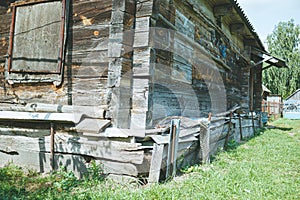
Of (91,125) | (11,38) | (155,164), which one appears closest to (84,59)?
(91,125)

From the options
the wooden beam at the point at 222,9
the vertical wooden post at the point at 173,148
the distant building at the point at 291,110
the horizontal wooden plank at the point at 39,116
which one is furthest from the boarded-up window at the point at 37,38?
the distant building at the point at 291,110

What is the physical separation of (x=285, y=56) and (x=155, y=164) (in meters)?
28.2

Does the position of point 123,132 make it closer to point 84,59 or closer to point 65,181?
point 65,181

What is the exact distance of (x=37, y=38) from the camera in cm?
405

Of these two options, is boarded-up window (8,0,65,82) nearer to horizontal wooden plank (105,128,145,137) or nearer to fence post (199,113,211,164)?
horizontal wooden plank (105,128,145,137)

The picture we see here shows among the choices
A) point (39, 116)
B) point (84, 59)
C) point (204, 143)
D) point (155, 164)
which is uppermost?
point (84, 59)

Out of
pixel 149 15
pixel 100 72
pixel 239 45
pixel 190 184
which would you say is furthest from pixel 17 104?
pixel 239 45

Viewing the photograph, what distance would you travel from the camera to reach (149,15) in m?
3.33

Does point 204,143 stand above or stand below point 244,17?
below

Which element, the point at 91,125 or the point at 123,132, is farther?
the point at 91,125

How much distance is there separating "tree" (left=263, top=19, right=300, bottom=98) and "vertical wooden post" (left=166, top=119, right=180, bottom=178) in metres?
26.6

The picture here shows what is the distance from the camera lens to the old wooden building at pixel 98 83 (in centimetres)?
330

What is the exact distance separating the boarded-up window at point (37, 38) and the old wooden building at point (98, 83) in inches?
0.6

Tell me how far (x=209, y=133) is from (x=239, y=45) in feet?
18.0
